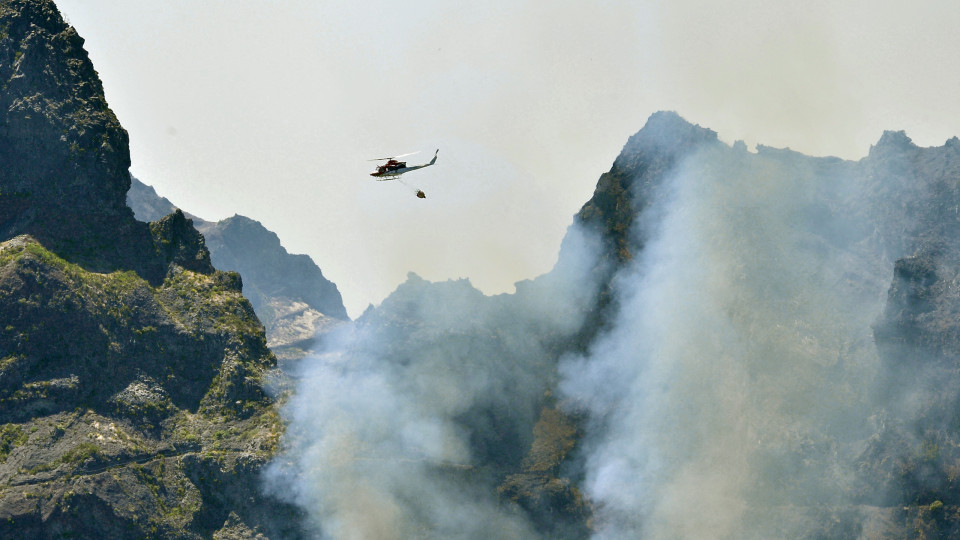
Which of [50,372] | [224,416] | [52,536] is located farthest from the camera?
[224,416]

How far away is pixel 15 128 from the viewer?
18912 centimetres

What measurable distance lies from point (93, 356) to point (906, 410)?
151984mm

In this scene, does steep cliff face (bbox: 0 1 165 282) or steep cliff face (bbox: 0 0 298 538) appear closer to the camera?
steep cliff face (bbox: 0 0 298 538)

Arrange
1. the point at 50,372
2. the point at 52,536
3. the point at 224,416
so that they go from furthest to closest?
the point at 224,416, the point at 50,372, the point at 52,536

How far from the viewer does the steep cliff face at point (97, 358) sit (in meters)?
163

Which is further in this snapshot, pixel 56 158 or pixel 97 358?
pixel 56 158

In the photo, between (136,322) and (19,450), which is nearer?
(19,450)

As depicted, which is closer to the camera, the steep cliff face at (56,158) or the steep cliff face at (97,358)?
the steep cliff face at (97,358)

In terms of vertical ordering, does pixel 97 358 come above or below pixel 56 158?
below

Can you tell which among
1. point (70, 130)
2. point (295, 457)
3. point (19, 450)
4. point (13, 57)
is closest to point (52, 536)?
point (19, 450)

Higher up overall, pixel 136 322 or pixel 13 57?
pixel 13 57

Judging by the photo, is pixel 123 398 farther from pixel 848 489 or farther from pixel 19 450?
pixel 848 489

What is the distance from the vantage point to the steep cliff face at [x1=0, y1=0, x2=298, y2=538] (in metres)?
163

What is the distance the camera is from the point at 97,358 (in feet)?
584
